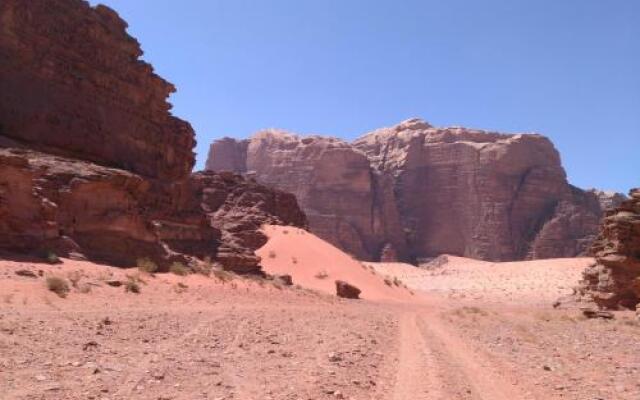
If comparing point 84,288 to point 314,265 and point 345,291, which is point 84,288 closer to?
point 345,291

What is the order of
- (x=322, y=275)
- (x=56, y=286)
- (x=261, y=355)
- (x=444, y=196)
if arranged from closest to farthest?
(x=261, y=355)
(x=56, y=286)
(x=322, y=275)
(x=444, y=196)

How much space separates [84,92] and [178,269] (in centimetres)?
798

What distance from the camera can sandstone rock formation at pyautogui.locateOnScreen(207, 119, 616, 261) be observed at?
79.6m

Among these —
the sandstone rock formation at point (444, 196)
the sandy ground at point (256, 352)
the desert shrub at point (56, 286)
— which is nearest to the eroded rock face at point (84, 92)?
the sandy ground at point (256, 352)

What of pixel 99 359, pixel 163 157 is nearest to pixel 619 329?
pixel 99 359

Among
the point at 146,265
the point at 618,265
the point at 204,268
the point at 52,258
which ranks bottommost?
the point at 52,258

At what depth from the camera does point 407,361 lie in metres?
8.95

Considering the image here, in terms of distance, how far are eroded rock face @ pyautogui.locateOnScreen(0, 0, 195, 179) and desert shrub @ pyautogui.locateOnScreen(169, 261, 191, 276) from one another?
16.4 feet

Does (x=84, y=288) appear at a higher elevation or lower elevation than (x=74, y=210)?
lower

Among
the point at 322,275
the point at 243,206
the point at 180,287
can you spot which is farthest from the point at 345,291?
the point at 180,287

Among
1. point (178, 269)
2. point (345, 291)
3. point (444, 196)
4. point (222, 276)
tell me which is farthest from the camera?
point (444, 196)

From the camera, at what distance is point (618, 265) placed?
75.4 ft

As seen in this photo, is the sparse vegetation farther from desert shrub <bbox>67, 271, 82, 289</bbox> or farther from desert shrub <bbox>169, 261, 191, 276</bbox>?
desert shrub <bbox>67, 271, 82, 289</bbox>

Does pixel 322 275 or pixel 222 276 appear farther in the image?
pixel 322 275
